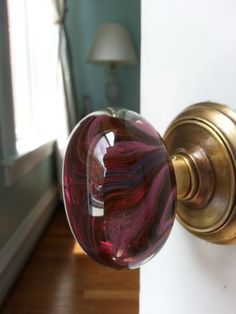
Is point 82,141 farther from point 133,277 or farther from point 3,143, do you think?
point 133,277

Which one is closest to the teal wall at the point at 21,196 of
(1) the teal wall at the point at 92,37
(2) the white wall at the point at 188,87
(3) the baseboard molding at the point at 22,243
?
(3) the baseboard molding at the point at 22,243

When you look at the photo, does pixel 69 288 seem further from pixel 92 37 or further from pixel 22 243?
pixel 92 37

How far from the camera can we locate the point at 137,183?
17 cm

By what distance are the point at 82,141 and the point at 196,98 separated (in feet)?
0.34

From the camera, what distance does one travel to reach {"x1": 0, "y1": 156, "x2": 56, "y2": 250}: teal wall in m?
1.28

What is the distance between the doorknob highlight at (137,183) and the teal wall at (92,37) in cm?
216

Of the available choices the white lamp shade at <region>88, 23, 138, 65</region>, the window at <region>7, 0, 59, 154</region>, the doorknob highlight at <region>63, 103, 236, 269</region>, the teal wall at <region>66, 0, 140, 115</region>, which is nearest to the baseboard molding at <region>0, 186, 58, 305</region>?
the window at <region>7, 0, 59, 154</region>

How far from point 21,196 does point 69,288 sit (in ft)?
1.68

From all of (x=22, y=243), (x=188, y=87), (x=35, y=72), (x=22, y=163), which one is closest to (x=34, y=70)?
(x=35, y=72)

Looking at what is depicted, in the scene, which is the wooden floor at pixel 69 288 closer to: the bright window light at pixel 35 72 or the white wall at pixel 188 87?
the bright window light at pixel 35 72

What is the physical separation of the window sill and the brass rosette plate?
1169 mm

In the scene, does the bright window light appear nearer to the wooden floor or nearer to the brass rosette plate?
the wooden floor

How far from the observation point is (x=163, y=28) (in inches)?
9.9

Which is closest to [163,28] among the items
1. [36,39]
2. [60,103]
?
[60,103]
